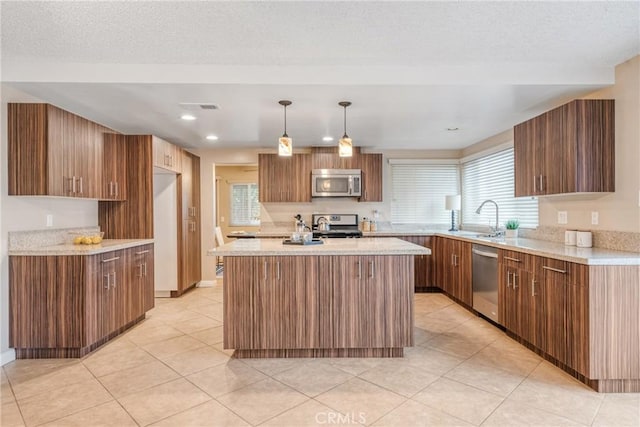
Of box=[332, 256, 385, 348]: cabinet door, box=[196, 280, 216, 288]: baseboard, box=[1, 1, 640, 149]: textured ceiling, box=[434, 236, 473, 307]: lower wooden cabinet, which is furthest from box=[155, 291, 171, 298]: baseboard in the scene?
box=[434, 236, 473, 307]: lower wooden cabinet

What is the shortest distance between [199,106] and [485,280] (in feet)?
11.2

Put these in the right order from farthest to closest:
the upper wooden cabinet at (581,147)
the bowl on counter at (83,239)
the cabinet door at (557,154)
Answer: the bowl on counter at (83,239) → the cabinet door at (557,154) → the upper wooden cabinet at (581,147)

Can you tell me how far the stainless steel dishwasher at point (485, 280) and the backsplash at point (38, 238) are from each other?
169 inches

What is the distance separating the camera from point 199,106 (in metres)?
3.41

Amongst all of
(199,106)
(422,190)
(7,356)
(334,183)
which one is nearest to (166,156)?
(199,106)

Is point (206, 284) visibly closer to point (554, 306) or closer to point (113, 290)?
point (113, 290)

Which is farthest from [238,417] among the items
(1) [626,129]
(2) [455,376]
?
(1) [626,129]

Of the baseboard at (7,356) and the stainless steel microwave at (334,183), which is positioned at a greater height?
the stainless steel microwave at (334,183)

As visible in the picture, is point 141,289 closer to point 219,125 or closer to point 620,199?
point 219,125

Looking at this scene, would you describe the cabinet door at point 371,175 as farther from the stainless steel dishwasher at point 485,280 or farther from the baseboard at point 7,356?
the baseboard at point 7,356

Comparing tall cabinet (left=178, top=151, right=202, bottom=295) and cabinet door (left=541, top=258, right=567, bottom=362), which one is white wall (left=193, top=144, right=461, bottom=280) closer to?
tall cabinet (left=178, top=151, right=202, bottom=295)

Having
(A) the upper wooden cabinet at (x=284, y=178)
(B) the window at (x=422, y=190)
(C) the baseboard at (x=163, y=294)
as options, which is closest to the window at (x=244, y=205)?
(A) the upper wooden cabinet at (x=284, y=178)

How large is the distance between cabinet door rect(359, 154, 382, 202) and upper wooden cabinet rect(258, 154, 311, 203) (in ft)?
2.83

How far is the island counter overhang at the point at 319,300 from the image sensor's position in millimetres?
2893
